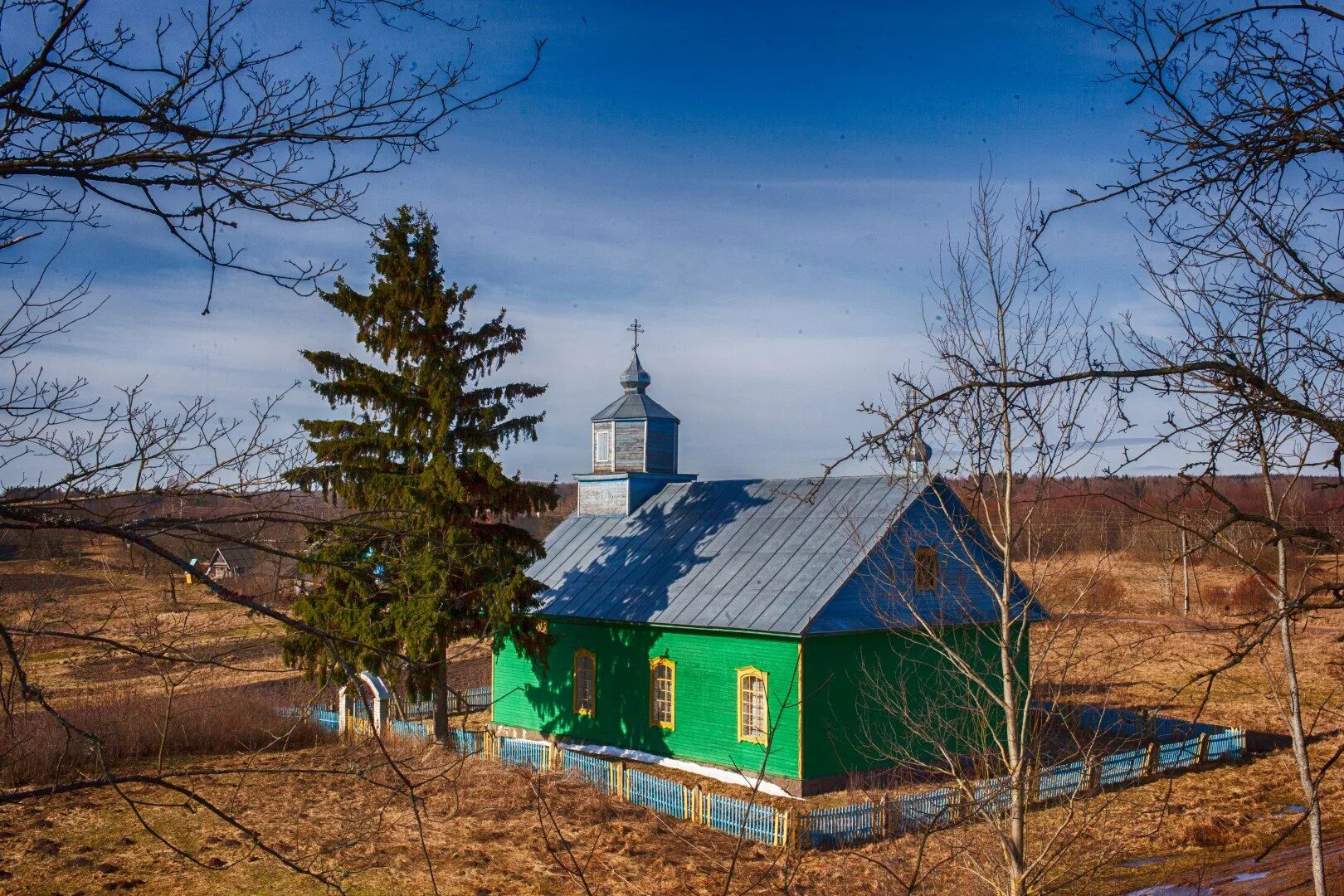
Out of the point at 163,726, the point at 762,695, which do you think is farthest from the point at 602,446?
the point at 163,726

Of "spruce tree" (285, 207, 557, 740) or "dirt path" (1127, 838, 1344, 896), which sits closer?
"dirt path" (1127, 838, 1344, 896)

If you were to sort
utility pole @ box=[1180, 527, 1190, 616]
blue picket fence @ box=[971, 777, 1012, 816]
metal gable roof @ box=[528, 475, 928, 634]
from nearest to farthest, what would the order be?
1. utility pole @ box=[1180, 527, 1190, 616]
2. blue picket fence @ box=[971, 777, 1012, 816]
3. metal gable roof @ box=[528, 475, 928, 634]

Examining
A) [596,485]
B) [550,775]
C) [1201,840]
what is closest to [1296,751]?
[1201,840]

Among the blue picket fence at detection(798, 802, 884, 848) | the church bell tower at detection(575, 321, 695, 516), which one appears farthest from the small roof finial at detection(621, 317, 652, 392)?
the blue picket fence at detection(798, 802, 884, 848)

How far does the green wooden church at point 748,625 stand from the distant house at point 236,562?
9071 mm

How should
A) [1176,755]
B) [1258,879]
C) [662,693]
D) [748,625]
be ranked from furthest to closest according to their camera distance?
1. [662,693]
2. [1176,755]
3. [748,625]
4. [1258,879]

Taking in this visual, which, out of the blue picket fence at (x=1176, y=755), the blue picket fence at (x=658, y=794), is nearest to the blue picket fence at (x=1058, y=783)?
the blue picket fence at (x=1176, y=755)

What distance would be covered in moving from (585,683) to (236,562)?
52.0ft

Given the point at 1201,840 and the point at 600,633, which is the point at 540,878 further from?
the point at 1201,840

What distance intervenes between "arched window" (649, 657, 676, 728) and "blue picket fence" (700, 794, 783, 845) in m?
3.61

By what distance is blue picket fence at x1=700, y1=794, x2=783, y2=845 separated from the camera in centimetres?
1424

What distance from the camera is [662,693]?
19.5 metres

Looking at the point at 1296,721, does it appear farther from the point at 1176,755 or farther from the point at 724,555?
the point at 724,555

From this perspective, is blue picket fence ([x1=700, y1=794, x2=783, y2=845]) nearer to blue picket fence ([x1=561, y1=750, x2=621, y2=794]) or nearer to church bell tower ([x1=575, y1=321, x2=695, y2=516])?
blue picket fence ([x1=561, y1=750, x2=621, y2=794])
